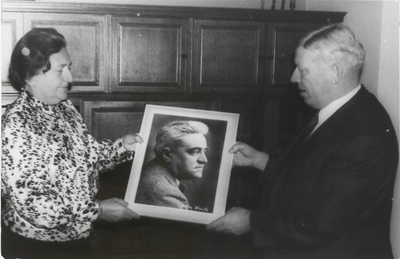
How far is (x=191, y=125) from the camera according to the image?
1797 mm

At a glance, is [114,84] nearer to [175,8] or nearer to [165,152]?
[175,8]

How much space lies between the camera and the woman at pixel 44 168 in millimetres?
Answer: 1429

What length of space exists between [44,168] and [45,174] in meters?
0.02

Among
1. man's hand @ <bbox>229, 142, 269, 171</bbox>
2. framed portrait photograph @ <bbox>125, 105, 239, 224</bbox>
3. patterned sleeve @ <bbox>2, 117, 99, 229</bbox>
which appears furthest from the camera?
man's hand @ <bbox>229, 142, 269, 171</bbox>

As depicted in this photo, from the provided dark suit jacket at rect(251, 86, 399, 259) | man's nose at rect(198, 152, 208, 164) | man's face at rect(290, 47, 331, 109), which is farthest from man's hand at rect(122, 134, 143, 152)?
man's face at rect(290, 47, 331, 109)

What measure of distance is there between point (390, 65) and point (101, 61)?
1.65 metres

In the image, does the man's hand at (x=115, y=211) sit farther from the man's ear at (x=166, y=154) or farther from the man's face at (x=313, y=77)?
the man's face at (x=313, y=77)

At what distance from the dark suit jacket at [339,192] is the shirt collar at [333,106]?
3 cm

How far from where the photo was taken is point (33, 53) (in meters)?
1.57

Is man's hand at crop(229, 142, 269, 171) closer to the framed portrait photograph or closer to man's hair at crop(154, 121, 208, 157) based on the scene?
the framed portrait photograph

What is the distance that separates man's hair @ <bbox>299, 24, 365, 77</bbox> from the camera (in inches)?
51.4

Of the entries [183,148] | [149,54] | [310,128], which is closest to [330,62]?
[310,128]

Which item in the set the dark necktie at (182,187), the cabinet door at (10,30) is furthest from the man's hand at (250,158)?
the cabinet door at (10,30)

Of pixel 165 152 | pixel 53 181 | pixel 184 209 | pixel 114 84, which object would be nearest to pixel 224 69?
pixel 114 84
